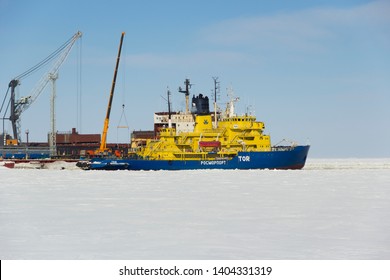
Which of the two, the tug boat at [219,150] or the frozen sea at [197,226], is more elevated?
the tug boat at [219,150]

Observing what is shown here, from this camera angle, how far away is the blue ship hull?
68250 mm

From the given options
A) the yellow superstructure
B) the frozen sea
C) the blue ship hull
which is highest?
the yellow superstructure

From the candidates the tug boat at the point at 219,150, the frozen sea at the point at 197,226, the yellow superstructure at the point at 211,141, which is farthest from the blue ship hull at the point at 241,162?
the frozen sea at the point at 197,226

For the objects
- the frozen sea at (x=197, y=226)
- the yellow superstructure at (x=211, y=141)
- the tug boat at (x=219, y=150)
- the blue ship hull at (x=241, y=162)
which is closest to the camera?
the frozen sea at (x=197, y=226)

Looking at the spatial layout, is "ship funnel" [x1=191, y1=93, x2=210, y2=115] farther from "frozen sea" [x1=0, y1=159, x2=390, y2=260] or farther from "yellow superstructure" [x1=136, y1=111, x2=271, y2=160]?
"frozen sea" [x1=0, y1=159, x2=390, y2=260]

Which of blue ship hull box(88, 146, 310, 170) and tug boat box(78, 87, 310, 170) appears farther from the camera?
tug boat box(78, 87, 310, 170)

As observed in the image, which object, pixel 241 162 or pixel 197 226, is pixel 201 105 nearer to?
pixel 241 162

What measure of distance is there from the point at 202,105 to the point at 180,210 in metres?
50.6

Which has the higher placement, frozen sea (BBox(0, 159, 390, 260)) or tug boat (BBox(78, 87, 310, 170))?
tug boat (BBox(78, 87, 310, 170))

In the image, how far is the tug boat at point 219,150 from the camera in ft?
226

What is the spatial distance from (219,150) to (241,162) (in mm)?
3316

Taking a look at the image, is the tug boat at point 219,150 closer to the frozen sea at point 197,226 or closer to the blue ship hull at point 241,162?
the blue ship hull at point 241,162

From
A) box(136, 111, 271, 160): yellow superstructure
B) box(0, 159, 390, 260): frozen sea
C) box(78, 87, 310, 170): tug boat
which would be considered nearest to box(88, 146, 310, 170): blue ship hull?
box(78, 87, 310, 170): tug boat

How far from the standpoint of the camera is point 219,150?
70.6 meters
